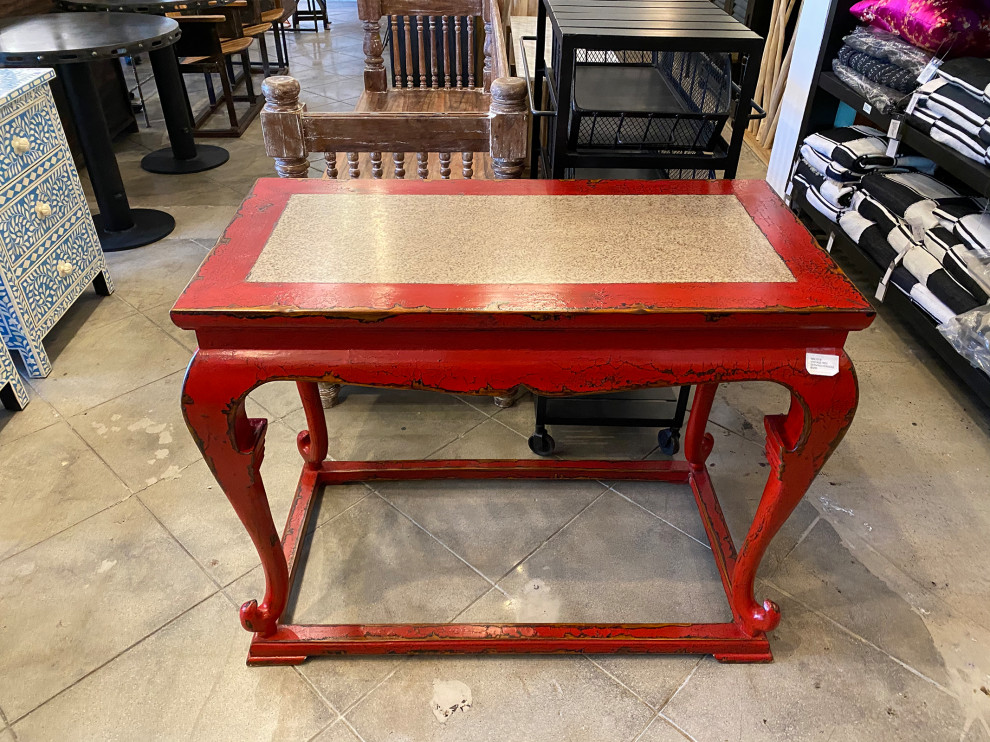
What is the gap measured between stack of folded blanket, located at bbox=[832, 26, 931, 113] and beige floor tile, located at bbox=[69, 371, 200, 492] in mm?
2607

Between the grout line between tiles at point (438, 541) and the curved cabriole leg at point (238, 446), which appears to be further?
the grout line between tiles at point (438, 541)

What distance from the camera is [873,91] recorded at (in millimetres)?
2523

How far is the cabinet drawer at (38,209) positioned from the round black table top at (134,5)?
4.74 feet

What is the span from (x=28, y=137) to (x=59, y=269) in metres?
0.43

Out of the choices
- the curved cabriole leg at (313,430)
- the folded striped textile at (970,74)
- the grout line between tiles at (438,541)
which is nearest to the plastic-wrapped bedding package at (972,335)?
the folded striped textile at (970,74)

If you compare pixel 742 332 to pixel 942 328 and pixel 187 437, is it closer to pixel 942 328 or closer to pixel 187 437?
pixel 942 328

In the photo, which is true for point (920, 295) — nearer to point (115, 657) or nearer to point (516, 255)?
point (516, 255)

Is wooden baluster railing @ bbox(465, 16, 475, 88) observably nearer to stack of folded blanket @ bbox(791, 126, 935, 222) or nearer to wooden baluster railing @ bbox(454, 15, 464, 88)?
wooden baluster railing @ bbox(454, 15, 464, 88)

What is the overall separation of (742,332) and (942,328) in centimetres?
142

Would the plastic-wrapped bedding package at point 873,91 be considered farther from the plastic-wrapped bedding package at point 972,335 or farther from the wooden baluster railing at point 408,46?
the wooden baluster railing at point 408,46

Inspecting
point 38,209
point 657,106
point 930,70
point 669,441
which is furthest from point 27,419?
point 930,70

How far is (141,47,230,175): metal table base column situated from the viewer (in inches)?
149

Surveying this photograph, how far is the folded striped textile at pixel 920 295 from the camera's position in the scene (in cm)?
216

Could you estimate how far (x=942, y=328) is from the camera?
212 cm
